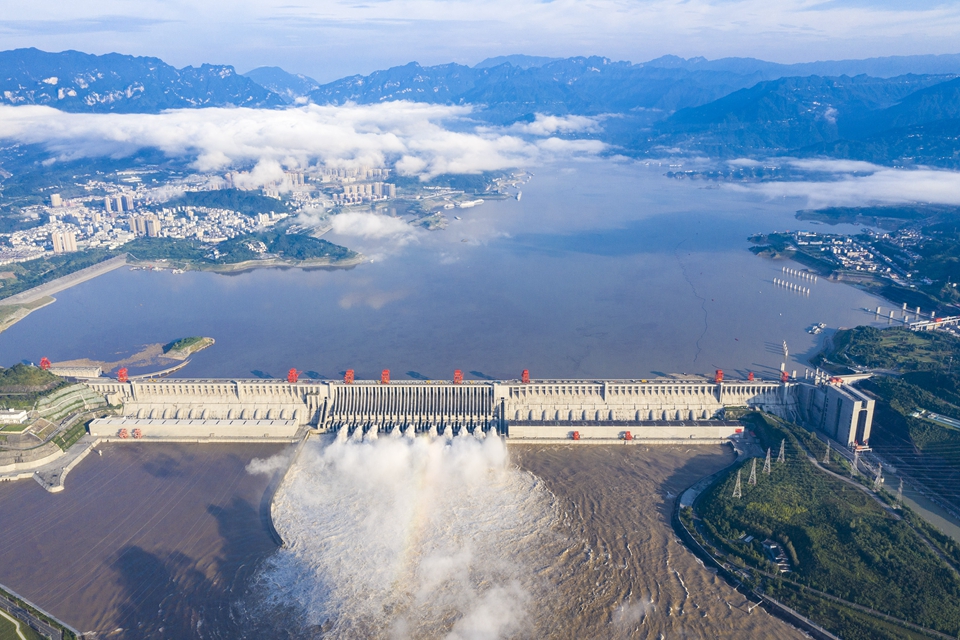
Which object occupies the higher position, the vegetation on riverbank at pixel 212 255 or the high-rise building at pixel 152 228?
the high-rise building at pixel 152 228

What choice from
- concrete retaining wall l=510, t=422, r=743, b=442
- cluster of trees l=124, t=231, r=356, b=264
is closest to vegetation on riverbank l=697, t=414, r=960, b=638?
concrete retaining wall l=510, t=422, r=743, b=442

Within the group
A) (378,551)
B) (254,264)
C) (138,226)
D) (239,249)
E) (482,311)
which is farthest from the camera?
(138,226)

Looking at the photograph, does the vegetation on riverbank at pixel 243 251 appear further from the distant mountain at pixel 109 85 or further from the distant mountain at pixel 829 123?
the distant mountain at pixel 109 85

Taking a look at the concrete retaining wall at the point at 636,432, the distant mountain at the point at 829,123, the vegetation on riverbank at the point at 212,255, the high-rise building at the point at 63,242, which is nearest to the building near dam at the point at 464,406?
the concrete retaining wall at the point at 636,432

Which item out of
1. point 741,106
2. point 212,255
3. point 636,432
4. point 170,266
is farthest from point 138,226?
point 741,106

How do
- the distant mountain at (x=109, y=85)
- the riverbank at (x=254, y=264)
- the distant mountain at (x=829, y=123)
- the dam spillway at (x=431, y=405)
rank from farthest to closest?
1. the distant mountain at (x=109, y=85)
2. the distant mountain at (x=829, y=123)
3. the riverbank at (x=254, y=264)
4. the dam spillway at (x=431, y=405)

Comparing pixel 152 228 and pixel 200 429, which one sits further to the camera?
pixel 152 228

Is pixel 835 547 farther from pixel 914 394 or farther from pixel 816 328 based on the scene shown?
pixel 816 328
